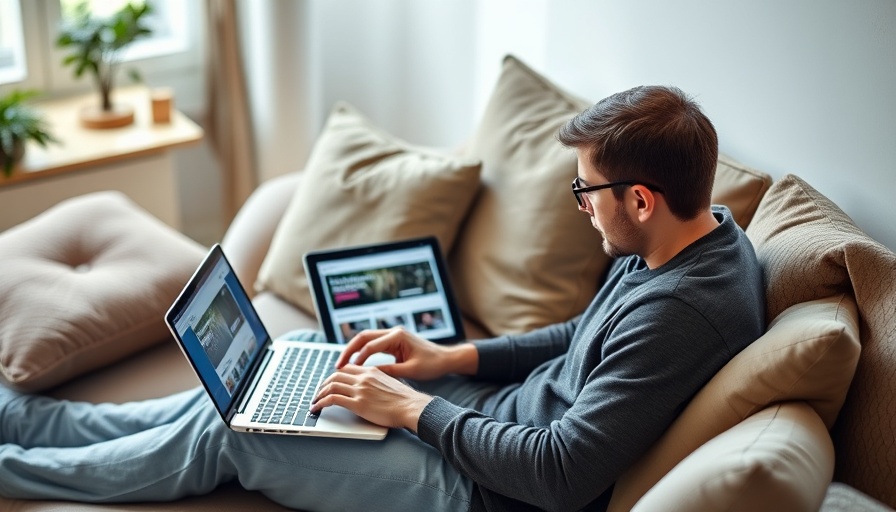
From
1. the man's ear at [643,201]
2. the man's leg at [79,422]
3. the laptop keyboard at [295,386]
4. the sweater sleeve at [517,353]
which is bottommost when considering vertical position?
the man's leg at [79,422]

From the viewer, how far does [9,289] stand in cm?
195

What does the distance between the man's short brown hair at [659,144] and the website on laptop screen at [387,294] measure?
654 millimetres

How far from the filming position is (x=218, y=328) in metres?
1.69

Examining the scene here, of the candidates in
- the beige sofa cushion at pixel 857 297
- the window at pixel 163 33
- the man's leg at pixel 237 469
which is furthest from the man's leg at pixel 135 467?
the window at pixel 163 33

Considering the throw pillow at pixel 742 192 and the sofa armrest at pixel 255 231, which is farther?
the sofa armrest at pixel 255 231

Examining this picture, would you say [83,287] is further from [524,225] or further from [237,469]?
[524,225]

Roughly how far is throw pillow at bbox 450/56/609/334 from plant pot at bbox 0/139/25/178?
48.4 inches

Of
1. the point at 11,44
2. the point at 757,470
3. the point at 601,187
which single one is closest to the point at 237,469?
the point at 601,187

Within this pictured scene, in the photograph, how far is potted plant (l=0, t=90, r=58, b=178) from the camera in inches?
100

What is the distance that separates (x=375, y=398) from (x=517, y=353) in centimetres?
34

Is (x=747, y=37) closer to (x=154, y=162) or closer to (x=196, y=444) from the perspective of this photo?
(x=196, y=444)

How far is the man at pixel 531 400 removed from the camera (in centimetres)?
140

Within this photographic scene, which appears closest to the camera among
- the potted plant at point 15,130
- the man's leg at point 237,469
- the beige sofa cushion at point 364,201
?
the man's leg at point 237,469

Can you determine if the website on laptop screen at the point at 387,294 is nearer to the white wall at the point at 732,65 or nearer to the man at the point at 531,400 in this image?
the man at the point at 531,400
